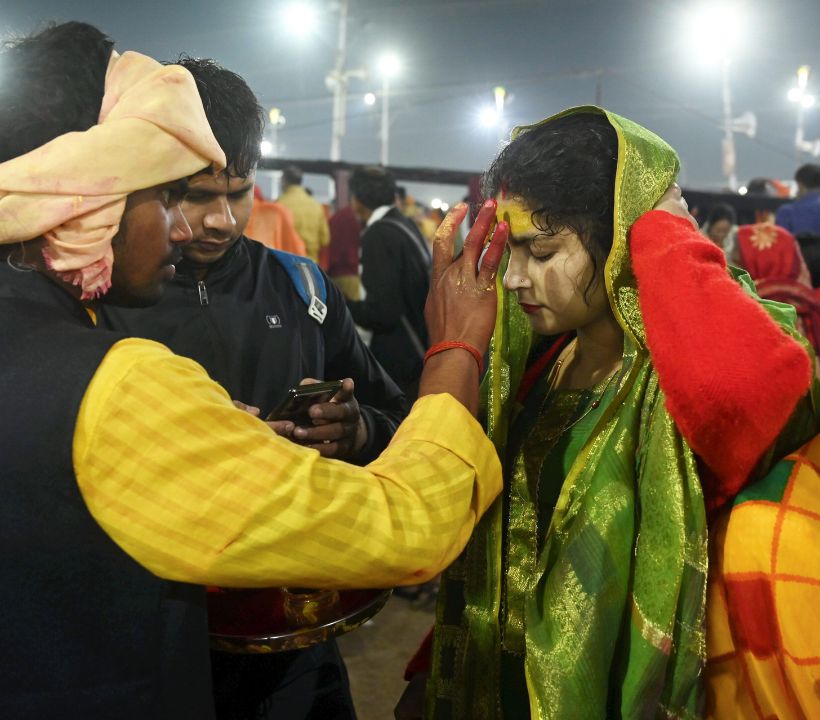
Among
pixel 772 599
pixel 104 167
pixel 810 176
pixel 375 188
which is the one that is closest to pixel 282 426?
pixel 104 167

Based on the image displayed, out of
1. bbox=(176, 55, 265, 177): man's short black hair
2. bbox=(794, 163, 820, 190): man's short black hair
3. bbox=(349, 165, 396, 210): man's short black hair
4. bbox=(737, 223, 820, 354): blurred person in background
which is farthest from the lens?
bbox=(794, 163, 820, 190): man's short black hair

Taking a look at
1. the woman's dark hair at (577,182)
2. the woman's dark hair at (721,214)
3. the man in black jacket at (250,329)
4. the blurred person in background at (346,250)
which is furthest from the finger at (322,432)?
the woman's dark hair at (721,214)

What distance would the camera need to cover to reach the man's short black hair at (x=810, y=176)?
634 cm

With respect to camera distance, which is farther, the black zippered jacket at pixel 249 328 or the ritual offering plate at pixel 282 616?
the black zippered jacket at pixel 249 328

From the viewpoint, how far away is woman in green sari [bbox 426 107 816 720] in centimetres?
116

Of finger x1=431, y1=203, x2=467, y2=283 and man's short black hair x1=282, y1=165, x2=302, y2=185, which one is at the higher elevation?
finger x1=431, y1=203, x2=467, y2=283

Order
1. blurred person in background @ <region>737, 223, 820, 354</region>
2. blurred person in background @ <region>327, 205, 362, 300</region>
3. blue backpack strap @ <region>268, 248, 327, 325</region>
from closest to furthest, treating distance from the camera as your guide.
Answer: blue backpack strap @ <region>268, 248, 327, 325</region> → blurred person in background @ <region>737, 223, 820, 354</region> → blurred person in background @ <region>327, 205, 362, 300</region>

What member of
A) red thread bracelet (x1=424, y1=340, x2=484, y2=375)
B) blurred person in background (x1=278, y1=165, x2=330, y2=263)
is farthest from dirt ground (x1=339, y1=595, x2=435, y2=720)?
blurred person in background (x1=278, y1=165, x2=330, y2=263)

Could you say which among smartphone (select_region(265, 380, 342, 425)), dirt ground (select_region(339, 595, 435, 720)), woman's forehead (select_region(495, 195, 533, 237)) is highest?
woman's forehead (select_region(495, 195, 533, 237))

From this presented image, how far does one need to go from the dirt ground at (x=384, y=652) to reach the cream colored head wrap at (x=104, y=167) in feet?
9.32

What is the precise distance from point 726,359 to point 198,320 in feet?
4.30

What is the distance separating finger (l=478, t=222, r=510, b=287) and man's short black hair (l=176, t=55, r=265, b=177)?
0.82 m

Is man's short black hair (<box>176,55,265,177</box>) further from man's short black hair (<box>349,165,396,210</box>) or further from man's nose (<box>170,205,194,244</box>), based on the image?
man's short black hair (<box>349,165,396,210</box>)

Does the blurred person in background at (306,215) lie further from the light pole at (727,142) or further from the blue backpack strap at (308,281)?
the light pole at (727,142)
